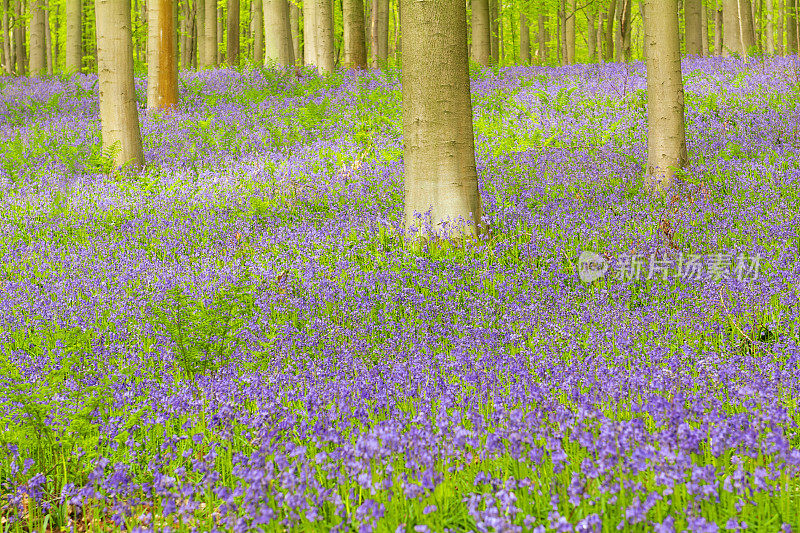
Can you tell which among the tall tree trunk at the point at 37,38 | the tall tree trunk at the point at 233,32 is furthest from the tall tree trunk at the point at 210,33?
the tall tree trunk at the point at 37,38

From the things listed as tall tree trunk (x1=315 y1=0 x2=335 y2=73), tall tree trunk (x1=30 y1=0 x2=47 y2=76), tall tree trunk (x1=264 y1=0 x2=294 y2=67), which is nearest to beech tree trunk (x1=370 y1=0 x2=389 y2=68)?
tall tree trunk (x1=264 y1=0 x2=294 y2=67)

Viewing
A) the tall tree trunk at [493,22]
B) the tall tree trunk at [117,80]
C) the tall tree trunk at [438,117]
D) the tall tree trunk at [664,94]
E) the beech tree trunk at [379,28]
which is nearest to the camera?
the tall tree trunk at [438,117]

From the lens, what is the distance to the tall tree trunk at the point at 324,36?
53.1 ft

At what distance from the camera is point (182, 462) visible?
3.09 metres

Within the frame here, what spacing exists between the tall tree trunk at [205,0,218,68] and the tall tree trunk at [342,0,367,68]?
527 cm

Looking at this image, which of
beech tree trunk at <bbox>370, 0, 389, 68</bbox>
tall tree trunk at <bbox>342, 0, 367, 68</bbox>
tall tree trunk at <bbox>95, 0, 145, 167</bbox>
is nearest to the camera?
tall tree trunk at <bbox>95, 0, 145, 167</bbox>

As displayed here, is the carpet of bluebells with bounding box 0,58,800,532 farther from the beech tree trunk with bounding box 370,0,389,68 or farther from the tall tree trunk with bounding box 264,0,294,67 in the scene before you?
the beech tree trunk with bounding box 370,0,389,68

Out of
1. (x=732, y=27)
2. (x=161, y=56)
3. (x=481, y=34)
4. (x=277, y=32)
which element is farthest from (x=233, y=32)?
(x=732, y=27)

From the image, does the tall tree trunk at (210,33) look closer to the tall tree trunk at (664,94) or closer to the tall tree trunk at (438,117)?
the tall tree trunk at (664,94)

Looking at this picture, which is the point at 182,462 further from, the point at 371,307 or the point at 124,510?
the point at 371,307

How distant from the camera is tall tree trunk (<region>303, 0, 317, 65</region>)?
54.3ft

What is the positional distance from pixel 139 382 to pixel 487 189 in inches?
204

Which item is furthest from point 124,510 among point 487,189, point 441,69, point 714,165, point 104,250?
point 714,165
